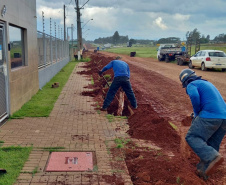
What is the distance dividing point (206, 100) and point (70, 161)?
2.49m

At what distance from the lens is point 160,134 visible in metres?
6.58

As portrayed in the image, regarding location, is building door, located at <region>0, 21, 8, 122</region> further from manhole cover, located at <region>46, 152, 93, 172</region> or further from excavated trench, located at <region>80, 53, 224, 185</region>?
excavated trench, located at <region>80, 53, 224, 185</region>

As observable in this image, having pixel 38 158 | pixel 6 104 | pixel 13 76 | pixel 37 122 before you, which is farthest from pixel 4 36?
pixel 38 158

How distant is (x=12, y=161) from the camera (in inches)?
193

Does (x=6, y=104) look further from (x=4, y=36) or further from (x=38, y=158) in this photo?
(x=38, y=158)

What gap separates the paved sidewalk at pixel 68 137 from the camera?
443 cm

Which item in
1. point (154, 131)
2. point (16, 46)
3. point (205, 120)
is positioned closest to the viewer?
point (205, 120)

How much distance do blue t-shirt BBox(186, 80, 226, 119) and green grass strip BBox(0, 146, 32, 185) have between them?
9.63 feet

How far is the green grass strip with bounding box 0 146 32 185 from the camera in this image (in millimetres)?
4289

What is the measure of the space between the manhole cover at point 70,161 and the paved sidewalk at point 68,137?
107 mm

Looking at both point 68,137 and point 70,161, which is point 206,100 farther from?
point 68,137

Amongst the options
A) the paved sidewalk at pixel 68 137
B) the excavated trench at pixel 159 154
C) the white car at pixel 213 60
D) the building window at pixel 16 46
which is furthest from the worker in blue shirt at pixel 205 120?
the white car at pixel 213 60

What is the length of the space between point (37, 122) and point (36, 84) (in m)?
4.73

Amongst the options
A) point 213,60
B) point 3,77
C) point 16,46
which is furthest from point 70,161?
point 213,60
